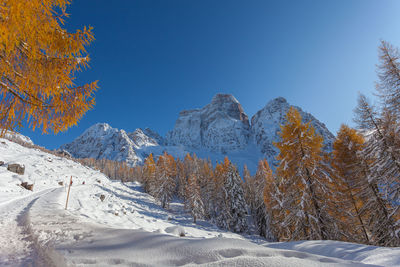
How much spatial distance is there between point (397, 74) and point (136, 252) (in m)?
13.7

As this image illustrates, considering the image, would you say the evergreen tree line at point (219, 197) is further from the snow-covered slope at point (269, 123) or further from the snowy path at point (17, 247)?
the snow-covered slope at point (269, 123)

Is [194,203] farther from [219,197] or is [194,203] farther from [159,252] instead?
[159,252]

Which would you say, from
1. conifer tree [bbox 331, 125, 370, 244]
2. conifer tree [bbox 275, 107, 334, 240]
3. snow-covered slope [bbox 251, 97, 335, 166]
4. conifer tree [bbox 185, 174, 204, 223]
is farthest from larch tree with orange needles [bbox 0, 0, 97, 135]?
snow-covered slope [bbox 251, 97, 335, 166]

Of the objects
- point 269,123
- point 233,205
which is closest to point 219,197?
point 233,205

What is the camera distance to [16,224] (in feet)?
20.2

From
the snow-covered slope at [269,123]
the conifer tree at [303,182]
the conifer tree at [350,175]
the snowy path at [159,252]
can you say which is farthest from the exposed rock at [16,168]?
the snow-covered slope at [269,123]

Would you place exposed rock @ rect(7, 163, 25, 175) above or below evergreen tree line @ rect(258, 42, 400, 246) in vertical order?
above

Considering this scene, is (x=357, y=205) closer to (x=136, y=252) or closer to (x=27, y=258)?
(x=136, y=252)

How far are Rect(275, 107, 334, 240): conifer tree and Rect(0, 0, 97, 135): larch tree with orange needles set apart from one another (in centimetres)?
1025

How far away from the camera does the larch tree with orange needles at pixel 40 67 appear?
3729mm

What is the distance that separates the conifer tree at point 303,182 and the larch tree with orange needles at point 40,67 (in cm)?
1025

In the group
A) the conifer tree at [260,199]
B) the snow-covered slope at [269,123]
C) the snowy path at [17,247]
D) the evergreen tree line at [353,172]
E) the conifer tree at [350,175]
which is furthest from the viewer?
the snow-covered slope at [269,123]

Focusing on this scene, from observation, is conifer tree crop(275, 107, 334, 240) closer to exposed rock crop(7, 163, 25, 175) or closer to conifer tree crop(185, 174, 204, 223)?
conifer tree crop(185, 174, 204, 223)

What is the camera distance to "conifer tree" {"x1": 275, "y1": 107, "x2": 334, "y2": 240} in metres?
8.74
